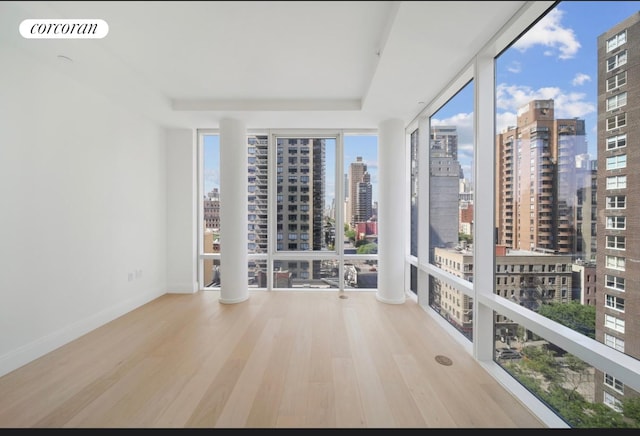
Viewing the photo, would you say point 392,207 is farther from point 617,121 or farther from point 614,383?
point 614,383

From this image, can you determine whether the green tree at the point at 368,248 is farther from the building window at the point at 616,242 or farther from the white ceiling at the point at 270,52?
the building window at the point at 616,242

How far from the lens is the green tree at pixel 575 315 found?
1400mm

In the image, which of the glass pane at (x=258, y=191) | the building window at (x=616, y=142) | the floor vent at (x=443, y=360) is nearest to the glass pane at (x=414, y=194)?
the floor vent at (x=443, y=360)

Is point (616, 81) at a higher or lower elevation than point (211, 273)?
higher

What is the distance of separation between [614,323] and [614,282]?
0.73ft

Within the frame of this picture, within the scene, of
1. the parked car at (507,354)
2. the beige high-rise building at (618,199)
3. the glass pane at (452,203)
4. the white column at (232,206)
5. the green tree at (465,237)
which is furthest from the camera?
the white column at (232,206)

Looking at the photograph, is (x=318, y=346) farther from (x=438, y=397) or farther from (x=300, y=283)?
(x=300, y=283)

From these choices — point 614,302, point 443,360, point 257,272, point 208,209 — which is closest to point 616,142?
point 614,302

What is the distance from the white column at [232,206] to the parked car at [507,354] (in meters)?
3.13

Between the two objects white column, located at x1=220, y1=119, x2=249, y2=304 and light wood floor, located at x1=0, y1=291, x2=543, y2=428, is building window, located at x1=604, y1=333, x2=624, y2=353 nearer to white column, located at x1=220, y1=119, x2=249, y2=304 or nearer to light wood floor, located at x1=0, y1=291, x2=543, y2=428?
light wood floor, located at x1=0, y1=291, x2=543, y2=428

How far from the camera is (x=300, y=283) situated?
411 centimetres

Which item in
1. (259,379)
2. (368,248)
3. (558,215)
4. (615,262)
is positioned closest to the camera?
(615,262)

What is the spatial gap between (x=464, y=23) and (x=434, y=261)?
101 inches

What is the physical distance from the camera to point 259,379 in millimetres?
1855
